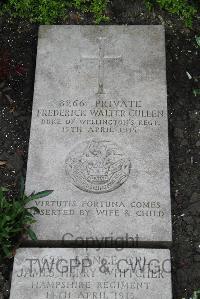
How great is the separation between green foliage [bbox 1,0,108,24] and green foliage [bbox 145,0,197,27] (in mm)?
569

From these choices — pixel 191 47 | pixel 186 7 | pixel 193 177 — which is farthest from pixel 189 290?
pixel 186 7

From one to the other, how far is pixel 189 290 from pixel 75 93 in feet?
7.02

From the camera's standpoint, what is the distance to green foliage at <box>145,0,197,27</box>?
6.17 m

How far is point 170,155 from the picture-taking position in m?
5.51

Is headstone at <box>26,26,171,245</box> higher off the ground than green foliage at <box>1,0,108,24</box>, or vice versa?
green foliage at <box>1,0,108,24</box>

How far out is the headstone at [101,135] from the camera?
4938mm

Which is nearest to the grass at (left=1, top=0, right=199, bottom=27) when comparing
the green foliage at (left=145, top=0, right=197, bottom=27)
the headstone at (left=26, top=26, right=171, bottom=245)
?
the green foliage at (left=145, top=0, right=197, bottom=27)

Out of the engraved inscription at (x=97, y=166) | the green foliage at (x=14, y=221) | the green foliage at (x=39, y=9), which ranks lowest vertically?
the green foliage at (x=14, y=221)

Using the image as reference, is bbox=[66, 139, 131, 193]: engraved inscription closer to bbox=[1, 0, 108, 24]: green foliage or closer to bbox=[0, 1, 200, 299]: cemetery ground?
bbox=[0, 1, 200, 299]: cemetery ground

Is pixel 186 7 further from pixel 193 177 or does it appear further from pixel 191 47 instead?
pixel 193 177

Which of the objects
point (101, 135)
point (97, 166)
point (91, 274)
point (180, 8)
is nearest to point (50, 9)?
point (180, 8)

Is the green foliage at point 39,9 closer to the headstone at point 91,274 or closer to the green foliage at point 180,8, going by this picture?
the green foliage at point 180,8

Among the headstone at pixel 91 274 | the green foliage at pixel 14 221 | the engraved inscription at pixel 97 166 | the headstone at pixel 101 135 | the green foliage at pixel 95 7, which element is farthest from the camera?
the green foliage at pixel 95 7

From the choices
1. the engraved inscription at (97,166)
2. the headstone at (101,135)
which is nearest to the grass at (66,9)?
the headstone at (101,135)
